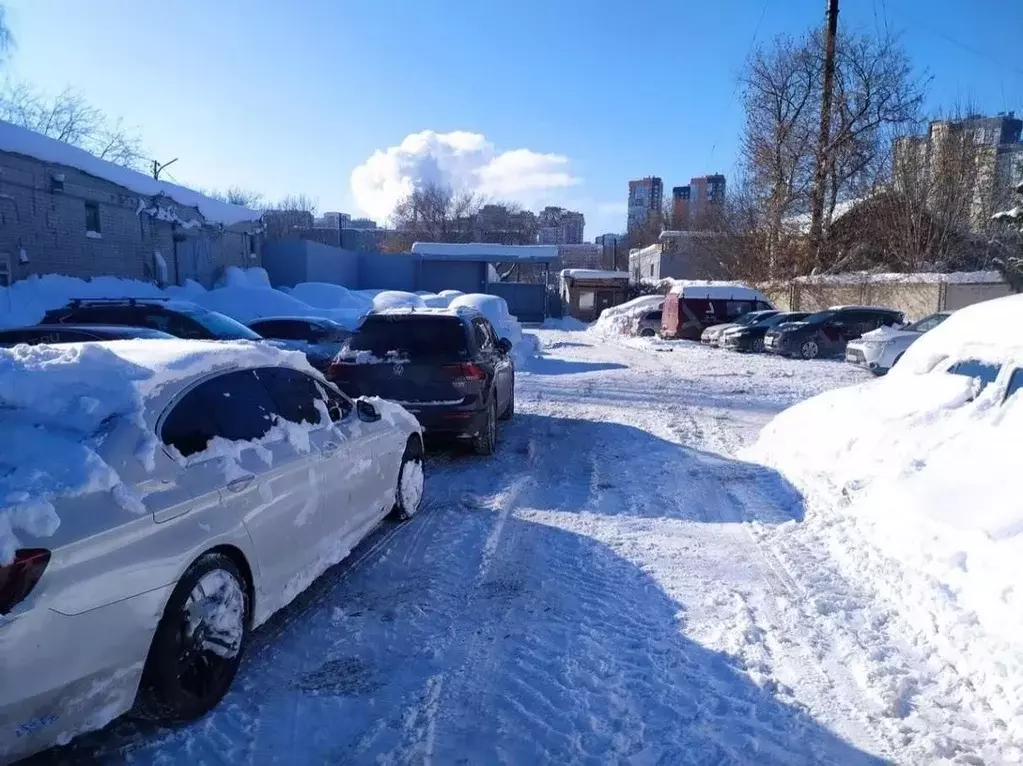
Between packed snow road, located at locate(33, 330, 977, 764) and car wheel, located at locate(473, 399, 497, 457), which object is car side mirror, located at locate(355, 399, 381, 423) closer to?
packed snow road, located at locate(33, 330, 977, 764)

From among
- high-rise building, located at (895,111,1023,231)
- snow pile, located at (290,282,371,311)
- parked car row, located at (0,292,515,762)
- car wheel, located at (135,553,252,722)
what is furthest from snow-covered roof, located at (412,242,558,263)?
car wheel, located at (135,553,252,722)

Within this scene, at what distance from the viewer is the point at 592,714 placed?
Answer: 3.26 m

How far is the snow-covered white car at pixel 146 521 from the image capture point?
2.49 meters

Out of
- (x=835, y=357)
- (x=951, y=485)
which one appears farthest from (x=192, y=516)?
(x=835, y=357)

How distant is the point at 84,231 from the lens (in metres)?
21.4

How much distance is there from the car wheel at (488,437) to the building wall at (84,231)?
16.6 m

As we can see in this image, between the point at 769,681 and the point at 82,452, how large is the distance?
3344mm

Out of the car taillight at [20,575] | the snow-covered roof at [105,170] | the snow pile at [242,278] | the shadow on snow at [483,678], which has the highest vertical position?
the snow-covered roof at [105,170]

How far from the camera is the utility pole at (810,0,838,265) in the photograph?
33.2 m

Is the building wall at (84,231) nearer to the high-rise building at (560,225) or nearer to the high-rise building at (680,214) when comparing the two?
the high-rise building at (680,214)

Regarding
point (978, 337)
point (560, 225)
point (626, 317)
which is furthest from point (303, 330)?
point (560, 225)

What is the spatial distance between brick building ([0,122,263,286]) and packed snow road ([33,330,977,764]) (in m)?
17.7

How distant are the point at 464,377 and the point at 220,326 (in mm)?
6659

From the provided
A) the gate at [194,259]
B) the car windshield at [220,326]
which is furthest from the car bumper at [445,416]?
the gate at [194,259]
